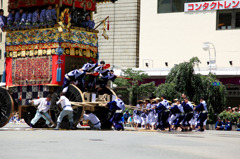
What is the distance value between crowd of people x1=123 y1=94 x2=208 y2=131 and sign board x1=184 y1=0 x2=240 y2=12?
1553 centimetres

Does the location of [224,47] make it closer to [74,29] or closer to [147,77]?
[147,77]

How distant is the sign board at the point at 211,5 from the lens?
124 ft

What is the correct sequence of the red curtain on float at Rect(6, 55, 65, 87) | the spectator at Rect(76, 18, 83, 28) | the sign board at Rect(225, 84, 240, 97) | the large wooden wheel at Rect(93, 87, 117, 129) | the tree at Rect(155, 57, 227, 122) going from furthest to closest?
the sign board at Rect(225, 84, 240, 97) < the tree at Rect(155, 57, 227, 122) < the spectator at Rect(76, 18, 83, 28) < the large wooden wheel at Rect(93, 87, 117, 129) < the red curtain on float at Rect(6, 55, 65, 87)

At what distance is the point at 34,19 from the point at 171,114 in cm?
751

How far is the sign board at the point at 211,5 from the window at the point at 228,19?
0.64m

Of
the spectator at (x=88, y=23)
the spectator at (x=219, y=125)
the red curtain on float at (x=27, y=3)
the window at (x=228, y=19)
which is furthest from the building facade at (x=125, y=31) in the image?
the red curtain on float at (x=27, y=3)

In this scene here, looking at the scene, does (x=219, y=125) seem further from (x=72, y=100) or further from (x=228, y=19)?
(x=228, y=19)

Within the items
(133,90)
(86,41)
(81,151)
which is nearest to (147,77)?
(133,90)

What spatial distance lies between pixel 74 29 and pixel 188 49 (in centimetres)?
2169

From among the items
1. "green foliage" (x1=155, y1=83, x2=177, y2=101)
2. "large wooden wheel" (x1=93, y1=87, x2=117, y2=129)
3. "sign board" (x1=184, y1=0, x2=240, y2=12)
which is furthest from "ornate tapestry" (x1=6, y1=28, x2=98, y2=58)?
"sign board" (x1=184, y1=0, x2=240, y2=12)

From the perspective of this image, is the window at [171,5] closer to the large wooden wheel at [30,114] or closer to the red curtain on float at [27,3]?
the red curtain on float at [27,3]

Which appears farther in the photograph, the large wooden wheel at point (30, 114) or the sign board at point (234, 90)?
the sign board at point (234, 90)

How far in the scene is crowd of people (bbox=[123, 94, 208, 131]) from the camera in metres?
20.7

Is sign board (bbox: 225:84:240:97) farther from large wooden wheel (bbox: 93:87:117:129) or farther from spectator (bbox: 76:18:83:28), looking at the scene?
spectator (bbox: 76:18:83:28)
